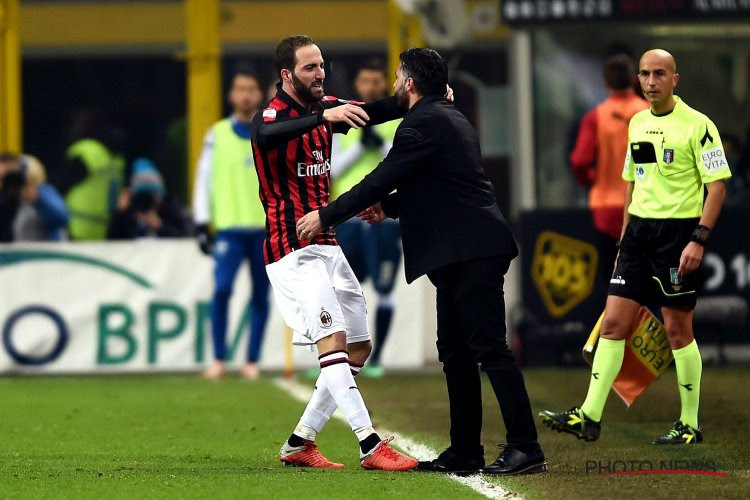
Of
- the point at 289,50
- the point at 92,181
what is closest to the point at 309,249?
the point at 289,50

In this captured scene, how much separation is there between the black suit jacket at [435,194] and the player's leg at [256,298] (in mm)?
5585

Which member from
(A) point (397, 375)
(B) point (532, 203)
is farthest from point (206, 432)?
(B) point (532, 203)

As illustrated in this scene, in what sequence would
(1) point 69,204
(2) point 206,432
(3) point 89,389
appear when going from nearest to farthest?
(2) point 206,432 → (3) point 89,389 → (1) point 69,204

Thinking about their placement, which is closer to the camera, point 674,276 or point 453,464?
point 453,464

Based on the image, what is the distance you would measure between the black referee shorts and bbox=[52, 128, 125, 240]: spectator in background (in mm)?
8389

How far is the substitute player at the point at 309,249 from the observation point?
785 cm

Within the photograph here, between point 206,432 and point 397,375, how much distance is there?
430 centimetres

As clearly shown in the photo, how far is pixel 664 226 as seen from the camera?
878 centimetres

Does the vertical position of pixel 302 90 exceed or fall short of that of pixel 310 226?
it exceeds it

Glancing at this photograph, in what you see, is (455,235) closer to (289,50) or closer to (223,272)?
(289,50)

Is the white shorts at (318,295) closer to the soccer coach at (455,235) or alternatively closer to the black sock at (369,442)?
the soccer coach at (455,235)

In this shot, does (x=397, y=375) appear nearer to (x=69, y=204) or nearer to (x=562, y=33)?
(x=562, y=33)

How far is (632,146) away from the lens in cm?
891

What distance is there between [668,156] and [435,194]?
1.63m
